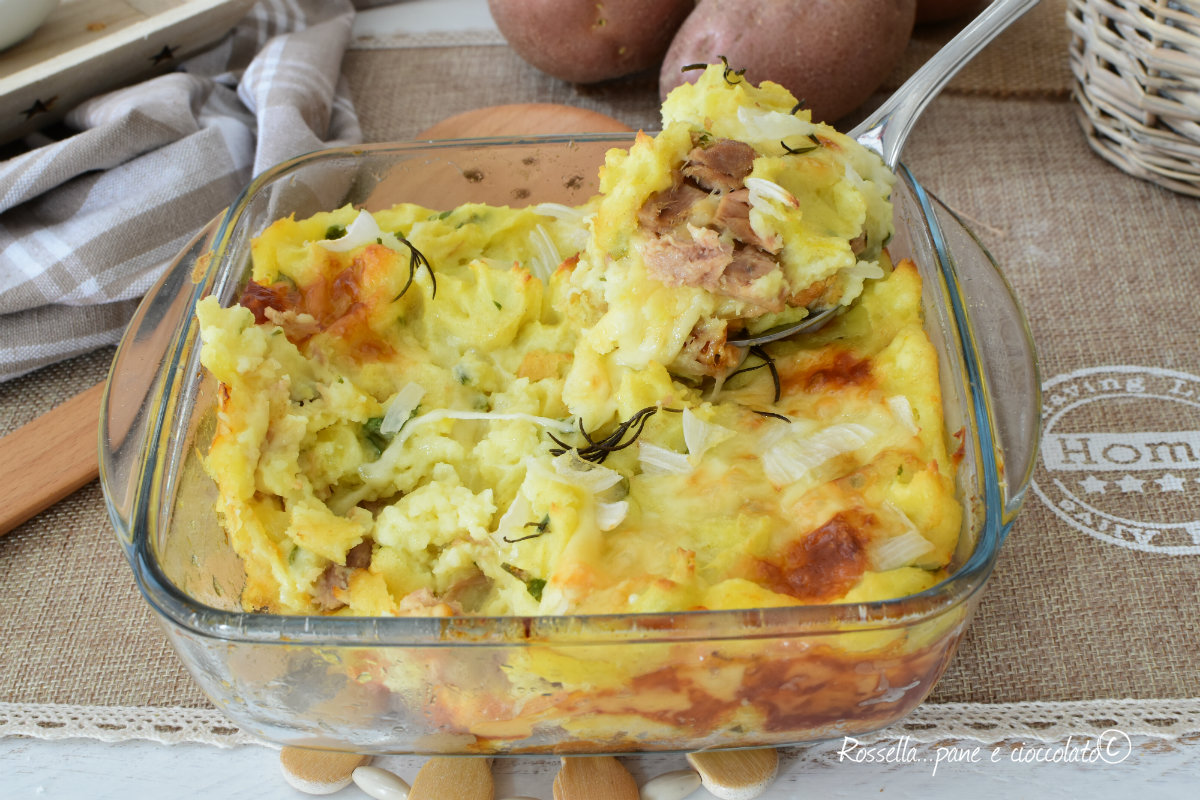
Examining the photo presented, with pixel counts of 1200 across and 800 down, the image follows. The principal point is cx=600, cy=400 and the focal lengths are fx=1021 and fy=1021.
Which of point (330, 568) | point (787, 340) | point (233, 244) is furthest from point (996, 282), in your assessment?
point (233, 244)

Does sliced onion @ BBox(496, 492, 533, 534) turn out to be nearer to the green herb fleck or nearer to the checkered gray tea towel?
the green herb fleck

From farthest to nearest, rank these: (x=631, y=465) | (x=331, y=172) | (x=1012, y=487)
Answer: (x=331, y=172)
(x=631, y=465)
(x=1012, y=487)

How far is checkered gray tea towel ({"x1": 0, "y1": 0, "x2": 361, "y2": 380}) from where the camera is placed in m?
2.04

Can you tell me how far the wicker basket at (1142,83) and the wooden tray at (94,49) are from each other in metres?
1.98

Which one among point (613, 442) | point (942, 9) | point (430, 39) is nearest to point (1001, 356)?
point (613, 442)

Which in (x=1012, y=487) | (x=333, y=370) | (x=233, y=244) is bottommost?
(x=1012, y=487)

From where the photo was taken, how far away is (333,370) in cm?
156

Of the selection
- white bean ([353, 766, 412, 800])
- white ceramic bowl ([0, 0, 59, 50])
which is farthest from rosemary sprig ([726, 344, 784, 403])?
white ceramic bowl ([0, 0, 59, 50])

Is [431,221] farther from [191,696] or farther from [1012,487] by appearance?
[1012,487]

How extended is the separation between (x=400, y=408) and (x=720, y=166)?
23.3 inches

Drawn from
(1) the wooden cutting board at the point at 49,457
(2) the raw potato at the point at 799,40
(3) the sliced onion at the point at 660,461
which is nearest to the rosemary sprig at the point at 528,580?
(3) the sliced onion at the point at 660,461

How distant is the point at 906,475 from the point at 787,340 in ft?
1.12

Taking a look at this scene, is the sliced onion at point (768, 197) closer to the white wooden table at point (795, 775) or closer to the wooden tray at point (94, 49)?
the white wooden table at point (795, 775)

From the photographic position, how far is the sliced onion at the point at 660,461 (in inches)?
55.7
